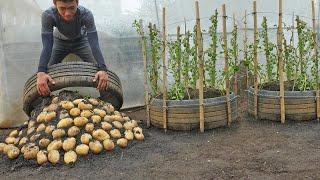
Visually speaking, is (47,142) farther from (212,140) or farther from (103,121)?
(212,140)

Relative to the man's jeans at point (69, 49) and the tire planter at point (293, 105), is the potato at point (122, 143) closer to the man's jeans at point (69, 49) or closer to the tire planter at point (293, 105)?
the man's jeans at point (69, 49)

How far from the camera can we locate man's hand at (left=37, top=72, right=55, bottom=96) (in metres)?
5.00

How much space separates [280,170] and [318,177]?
34 centimetres

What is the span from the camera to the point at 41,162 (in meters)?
4.13

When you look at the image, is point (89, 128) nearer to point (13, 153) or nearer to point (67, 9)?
point (13, 153)

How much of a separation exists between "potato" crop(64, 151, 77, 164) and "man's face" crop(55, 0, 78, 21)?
1.88 metres

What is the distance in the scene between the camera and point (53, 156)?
4.13 metres

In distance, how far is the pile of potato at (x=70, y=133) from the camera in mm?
4242

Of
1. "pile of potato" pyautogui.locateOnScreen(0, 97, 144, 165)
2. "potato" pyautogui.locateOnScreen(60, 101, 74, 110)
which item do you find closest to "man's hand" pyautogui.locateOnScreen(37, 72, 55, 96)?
"pile of potato" pyautogui.locateOnScreen(0, 97, 144, 165)

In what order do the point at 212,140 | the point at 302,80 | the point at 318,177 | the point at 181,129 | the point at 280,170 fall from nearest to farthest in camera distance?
the point at 318,177 < the point at 280,170 < the point at 212,140 < the point at 181,129 < the point at 302,80

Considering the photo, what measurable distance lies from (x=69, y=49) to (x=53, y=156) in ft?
6.91

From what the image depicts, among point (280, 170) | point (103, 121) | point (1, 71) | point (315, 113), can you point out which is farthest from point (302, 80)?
point (1, 71)

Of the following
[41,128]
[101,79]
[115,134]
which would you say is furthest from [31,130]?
[101,79]

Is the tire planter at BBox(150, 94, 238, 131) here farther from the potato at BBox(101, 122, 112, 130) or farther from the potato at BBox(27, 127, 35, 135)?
the potato at BBox(27, 127, 35, 135)
